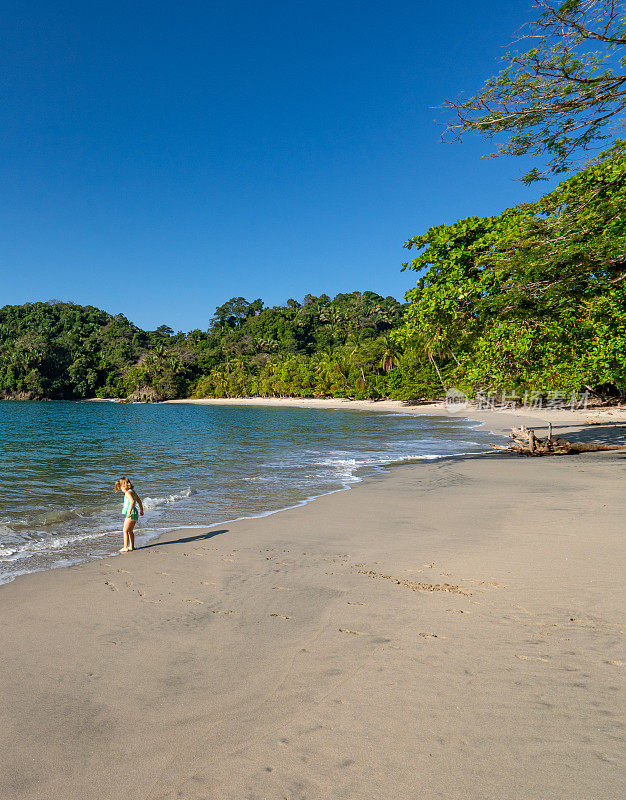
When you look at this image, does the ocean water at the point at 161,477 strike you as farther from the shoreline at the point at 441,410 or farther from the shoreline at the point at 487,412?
the shoreline at the point at 487,412

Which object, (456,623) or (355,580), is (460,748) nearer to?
(456,623)

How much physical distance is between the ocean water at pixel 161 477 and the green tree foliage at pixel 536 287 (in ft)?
17.9

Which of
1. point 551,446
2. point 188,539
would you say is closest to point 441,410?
point 551,446

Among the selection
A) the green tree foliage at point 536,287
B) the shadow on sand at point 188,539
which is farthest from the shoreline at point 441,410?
the green tree foliage at point 536,287

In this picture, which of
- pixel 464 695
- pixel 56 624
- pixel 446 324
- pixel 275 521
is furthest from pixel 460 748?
pixel 446 324

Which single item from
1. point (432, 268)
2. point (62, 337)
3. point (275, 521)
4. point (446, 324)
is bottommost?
point (275, 521)

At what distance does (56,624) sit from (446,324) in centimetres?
1471

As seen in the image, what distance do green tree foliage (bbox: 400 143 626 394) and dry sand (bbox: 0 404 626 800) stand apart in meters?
6.67

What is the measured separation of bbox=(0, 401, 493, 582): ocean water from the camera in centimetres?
880

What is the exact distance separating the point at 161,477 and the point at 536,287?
12.9 meters

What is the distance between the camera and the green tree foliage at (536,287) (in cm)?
1033

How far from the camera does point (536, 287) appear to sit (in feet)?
40.9

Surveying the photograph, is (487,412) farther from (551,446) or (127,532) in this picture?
(127,532)

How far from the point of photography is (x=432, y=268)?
16.3 m
